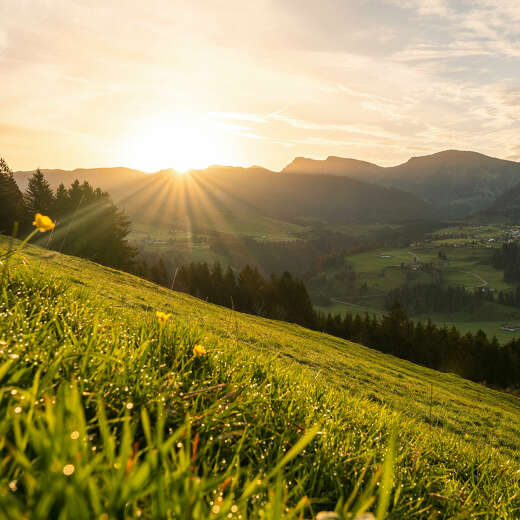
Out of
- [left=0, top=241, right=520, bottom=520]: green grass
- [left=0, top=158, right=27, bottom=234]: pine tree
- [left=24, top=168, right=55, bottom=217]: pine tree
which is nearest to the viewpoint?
[left=0, top=241, right=520, bottom=520]: green grass

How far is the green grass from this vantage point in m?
1.15

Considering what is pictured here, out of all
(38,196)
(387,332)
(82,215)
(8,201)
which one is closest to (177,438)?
(8,201)

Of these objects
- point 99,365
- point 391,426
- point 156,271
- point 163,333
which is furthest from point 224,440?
point 156,271

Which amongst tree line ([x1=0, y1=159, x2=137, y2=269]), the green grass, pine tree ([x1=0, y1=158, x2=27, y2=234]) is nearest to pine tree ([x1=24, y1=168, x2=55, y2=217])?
tree line ([x1=0, y1=159, x2=137, y2=269])

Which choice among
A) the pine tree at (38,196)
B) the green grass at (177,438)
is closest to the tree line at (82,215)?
the pine tree at (38,196)

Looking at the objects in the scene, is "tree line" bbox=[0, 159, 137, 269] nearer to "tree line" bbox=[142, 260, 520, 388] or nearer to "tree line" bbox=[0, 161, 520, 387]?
"tree line" bbox=[0, 161, 520, 387]

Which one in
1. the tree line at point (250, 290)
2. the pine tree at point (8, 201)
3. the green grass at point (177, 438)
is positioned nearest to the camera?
the green grass at point (177, 438)

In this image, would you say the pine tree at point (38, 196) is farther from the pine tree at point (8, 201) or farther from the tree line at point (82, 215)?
the pine tree at point (8, 201)

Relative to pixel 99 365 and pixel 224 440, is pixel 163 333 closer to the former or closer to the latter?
pixel 99 365

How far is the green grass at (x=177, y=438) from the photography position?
3.76 feet

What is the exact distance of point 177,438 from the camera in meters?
1.46

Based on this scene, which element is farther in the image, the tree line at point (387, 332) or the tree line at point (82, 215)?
the tree line at point (387, 332)

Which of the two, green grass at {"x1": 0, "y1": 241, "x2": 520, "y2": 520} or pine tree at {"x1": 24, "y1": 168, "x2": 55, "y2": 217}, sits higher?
pine tree at {"x1": 24, "y1": 168, "x2": 55, "y2": 217}

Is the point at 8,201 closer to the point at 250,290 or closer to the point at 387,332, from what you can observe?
the point at 250,290
